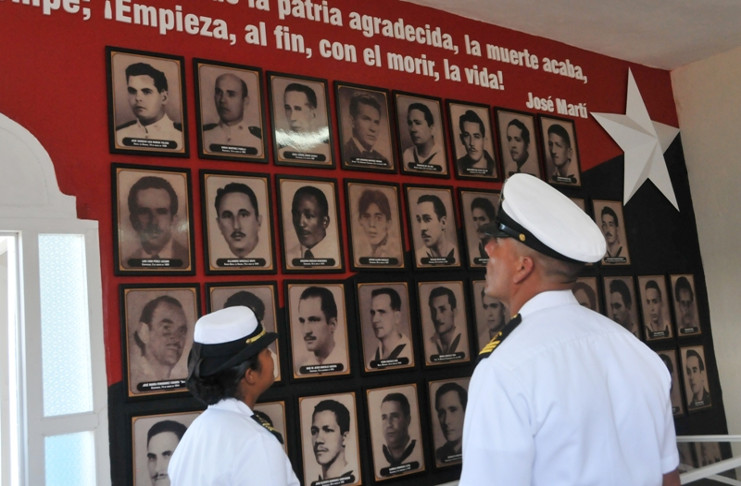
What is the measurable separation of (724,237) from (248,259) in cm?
350

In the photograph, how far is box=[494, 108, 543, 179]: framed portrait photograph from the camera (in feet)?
13.4

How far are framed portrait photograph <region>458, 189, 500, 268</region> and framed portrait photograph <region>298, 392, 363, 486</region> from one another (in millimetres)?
1038

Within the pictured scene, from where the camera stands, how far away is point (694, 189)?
5059 mm

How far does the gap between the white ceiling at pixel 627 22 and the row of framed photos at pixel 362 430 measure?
6.95ft

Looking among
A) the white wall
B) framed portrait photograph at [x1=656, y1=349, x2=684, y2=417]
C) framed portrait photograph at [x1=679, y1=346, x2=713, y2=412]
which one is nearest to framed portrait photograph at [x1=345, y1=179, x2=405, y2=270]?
framed portrait photograph at [x1=656, y1=349, x2=684, y2=417]

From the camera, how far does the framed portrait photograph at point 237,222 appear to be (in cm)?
298

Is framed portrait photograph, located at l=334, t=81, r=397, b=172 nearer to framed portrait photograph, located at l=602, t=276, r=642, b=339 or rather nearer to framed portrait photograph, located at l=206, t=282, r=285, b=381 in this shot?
framed portrait photograph, located at l=206, t=282, r=285, b=381

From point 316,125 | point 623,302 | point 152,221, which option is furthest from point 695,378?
point 152,221

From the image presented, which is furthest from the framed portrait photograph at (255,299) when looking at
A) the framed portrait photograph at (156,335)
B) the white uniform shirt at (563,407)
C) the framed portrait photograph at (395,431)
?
the white uniform shirt at (563,407)

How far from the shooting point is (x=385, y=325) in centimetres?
338

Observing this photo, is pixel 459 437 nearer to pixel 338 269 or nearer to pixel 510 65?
pixel 338 269

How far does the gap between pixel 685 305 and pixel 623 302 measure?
2.21ft

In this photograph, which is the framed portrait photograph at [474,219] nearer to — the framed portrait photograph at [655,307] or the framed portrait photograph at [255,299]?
the framed portrait photograph at [255,299]

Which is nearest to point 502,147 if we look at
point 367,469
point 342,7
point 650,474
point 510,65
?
point 510,65
